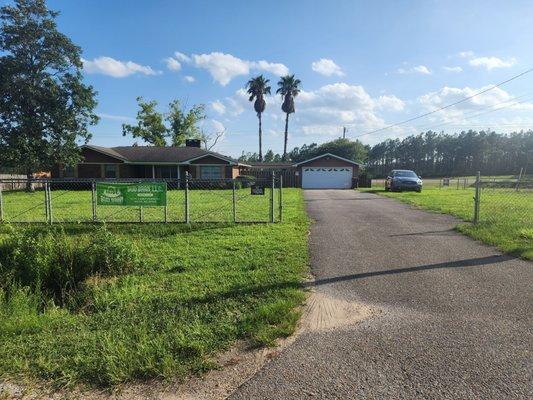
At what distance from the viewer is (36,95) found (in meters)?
29.0

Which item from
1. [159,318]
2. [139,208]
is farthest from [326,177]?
[159,318]

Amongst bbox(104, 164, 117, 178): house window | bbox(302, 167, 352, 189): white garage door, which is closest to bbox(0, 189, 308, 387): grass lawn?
bbox(104, 164, 117, 178): house window

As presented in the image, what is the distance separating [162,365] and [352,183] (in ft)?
117

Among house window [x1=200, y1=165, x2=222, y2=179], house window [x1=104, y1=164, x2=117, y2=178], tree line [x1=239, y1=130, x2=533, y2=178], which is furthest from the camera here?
tree line [x1=239, y1=130, x2=533, y2=178]

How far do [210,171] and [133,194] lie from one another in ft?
84.3

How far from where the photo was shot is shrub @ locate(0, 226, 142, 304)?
6.18 meters

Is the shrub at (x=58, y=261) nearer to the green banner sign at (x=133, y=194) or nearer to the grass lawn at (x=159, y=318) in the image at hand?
the grass lawn at (x=159, y=318)

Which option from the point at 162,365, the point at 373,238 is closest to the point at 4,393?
the point at 162,365

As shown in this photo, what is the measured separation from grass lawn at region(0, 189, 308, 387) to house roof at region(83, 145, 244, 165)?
93.6 ft

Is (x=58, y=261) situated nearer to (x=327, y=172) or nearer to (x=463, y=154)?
(x=327, y=172)

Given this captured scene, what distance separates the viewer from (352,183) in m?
37.9

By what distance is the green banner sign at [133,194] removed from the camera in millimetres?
10523

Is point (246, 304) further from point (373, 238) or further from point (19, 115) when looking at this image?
point (19, 115)

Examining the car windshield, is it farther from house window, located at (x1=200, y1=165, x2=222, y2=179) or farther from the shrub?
the shrub
